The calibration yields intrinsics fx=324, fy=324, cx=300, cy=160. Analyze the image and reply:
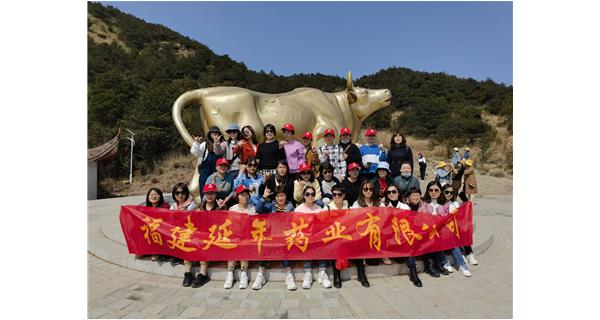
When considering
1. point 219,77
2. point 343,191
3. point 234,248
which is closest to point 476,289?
point 343,191

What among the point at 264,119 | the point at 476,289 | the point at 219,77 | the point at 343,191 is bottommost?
the point at 476,289

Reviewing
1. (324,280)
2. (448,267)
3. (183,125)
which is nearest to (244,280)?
(324,280)

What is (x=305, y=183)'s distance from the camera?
14.6 ft

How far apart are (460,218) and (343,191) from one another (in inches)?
67.2

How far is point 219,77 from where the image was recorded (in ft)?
130

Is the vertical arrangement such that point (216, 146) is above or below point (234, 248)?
above

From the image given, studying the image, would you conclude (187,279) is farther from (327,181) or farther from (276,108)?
(276,108)

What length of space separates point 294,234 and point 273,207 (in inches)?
25.3

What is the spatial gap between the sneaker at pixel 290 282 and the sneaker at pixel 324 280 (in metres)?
0.30

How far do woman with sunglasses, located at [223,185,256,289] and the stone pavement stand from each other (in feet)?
0.34

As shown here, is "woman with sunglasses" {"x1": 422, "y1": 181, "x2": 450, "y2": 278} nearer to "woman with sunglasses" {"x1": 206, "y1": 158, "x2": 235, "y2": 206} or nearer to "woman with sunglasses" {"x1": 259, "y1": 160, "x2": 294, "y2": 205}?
"woman with sunglasses" {"x1": 259, "y1": 160, "x2": 294, "y2": 205}

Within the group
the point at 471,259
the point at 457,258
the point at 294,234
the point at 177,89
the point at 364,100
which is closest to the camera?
the point at 294,234

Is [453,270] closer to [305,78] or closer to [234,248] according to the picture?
[234,248]

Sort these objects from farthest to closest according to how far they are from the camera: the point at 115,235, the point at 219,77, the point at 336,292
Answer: the point at 219,77 < the point at 115,235 < the point at 336,292
